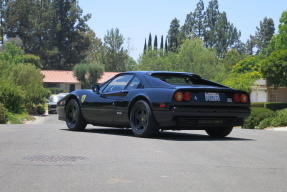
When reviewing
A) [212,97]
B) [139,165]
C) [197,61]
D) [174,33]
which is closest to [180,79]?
[212,97]

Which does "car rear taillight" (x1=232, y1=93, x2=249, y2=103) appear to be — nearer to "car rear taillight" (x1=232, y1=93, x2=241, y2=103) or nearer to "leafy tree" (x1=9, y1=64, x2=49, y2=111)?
"car rear taillight" (x1=232, y1=93, x2=241, y2=103)

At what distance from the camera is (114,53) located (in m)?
119

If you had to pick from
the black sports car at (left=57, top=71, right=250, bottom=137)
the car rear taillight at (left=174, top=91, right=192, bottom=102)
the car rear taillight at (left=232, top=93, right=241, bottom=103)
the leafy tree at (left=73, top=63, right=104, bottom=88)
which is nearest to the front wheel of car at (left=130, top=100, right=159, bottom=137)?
the black sports car at (left=57, top=71, right=250, bottom=137)

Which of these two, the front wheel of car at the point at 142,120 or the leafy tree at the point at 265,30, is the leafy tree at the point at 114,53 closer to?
the leafy tree at the point at 265,30

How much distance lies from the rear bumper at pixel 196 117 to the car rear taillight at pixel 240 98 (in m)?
0.18

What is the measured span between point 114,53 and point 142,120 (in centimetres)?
10829

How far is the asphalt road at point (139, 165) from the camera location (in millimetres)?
5613

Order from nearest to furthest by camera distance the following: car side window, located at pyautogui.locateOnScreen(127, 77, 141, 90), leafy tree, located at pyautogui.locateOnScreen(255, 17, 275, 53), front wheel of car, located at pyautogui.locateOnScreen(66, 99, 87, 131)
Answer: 1. car side window, located at pyautogui.locateOnScreen(127, 77, 141, 90)
2. front wheel of car, located at pyautogui.locateOnScreen(66, 99, 87, 131)
3. leafy tree, located at pyautogui.locateOnScreen(255, 17, 275, 53)

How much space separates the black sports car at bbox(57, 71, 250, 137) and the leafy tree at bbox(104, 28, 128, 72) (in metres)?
106

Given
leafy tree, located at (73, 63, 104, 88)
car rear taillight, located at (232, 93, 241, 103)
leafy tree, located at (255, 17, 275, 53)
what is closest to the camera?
car rear taillight, located at (232, 93, 241, 103)

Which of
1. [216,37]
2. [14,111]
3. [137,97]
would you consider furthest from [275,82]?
A: [216,37]

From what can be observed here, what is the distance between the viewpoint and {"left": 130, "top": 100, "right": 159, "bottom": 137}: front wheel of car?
10508mm

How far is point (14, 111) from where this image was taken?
30000 millimetres

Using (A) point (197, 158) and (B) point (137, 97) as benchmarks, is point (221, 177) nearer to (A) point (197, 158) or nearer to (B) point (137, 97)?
(A) point (197, 158)
